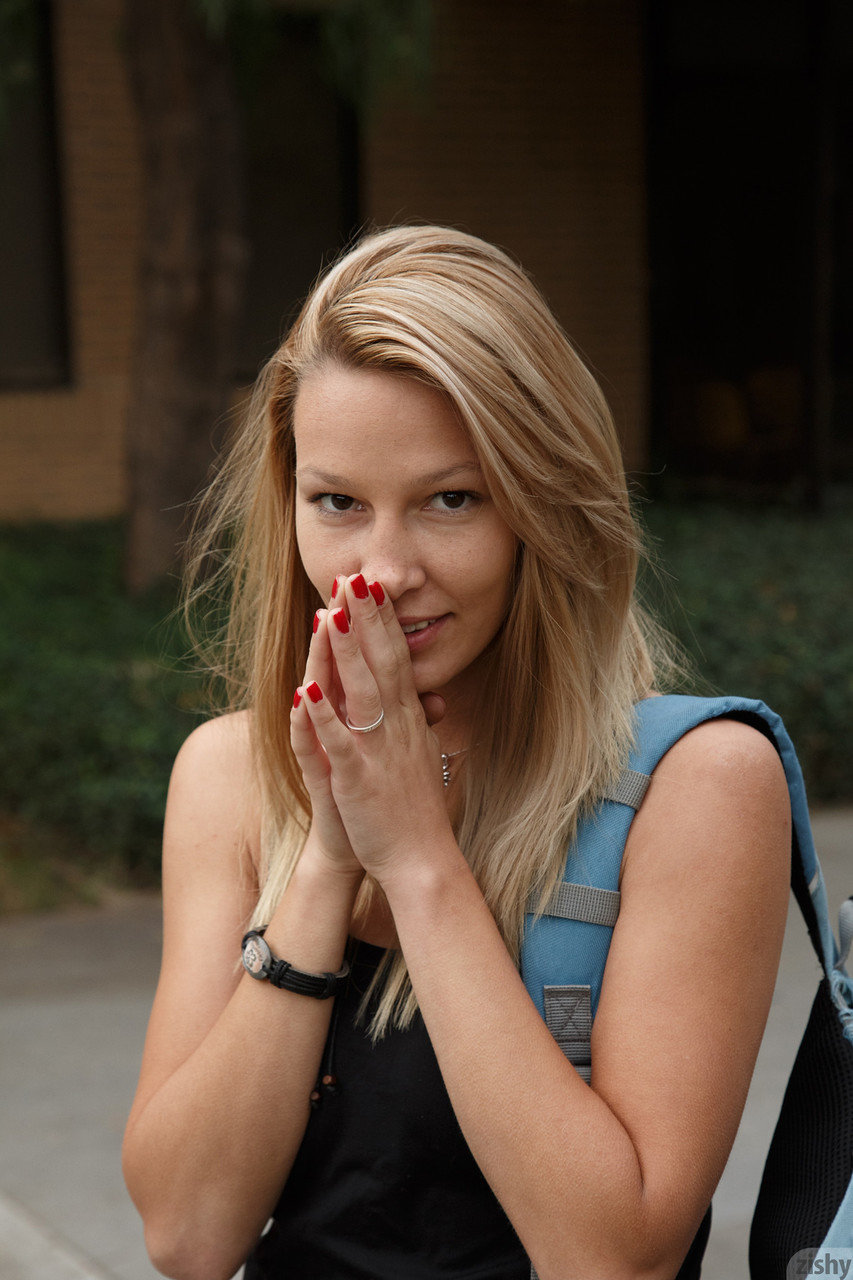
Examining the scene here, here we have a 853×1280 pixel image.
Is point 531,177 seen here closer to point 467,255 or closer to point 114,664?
point 114,664

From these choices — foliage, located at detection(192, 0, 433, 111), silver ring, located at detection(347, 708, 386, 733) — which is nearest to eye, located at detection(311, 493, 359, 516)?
silver ring, located at detection(347, 708, 386, 733)

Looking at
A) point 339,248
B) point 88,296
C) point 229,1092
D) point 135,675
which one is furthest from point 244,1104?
point 88,296

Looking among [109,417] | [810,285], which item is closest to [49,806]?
[109,417]

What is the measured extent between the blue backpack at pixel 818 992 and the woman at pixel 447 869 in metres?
0.03

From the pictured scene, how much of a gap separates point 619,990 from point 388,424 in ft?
2.08

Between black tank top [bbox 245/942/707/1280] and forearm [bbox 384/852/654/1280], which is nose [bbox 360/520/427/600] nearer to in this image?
forearm [bbox 384/852/654/1280]

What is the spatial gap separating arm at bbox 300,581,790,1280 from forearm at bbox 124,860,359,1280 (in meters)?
0.14

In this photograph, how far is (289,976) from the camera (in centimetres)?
164

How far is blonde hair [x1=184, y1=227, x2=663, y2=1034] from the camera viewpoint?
1.59 meters

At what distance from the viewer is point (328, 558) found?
5.44 feet

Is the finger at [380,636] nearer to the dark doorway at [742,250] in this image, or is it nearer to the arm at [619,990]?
the arm at [619,990]

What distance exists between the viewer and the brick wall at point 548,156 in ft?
35.2

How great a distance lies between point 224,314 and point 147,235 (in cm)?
54

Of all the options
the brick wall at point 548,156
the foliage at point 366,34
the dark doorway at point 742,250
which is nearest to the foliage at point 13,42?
the foliage at point 366,34
